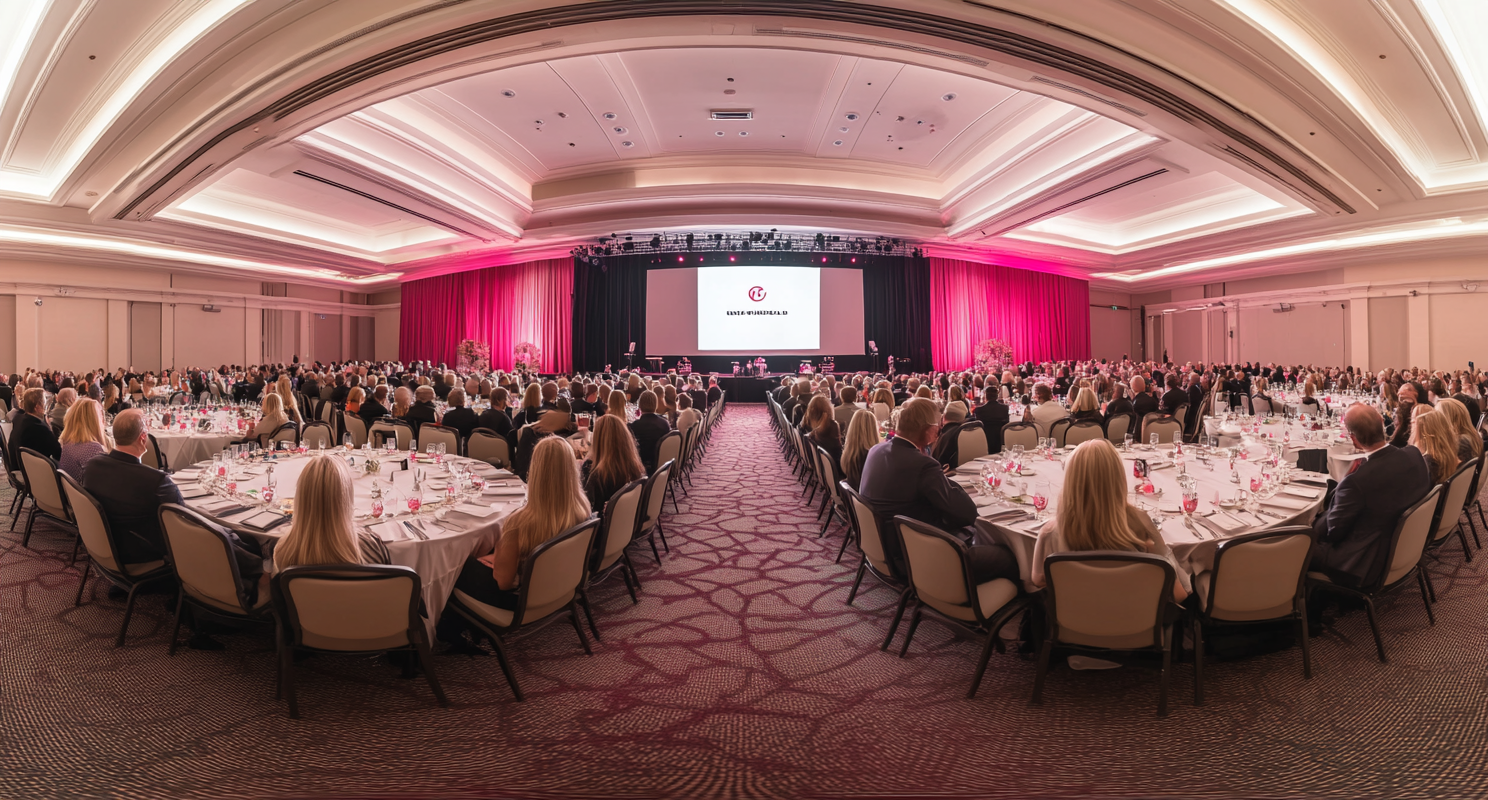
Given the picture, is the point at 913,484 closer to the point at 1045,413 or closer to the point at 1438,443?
the point at 1438,443

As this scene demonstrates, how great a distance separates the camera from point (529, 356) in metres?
18.7

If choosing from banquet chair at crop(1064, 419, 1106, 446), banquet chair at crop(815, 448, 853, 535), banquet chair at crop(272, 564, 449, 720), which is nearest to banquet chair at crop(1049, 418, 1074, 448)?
banquet chair at crop(1064, 419, 1106, 446)

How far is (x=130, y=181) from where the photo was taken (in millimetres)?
9344

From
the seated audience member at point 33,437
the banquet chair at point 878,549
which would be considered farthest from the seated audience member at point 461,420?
the banquet chair at point 878,549

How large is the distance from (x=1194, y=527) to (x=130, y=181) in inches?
503

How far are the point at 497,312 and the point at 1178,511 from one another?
1854 cm

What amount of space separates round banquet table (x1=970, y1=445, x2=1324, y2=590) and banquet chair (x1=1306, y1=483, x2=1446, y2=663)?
319 mm

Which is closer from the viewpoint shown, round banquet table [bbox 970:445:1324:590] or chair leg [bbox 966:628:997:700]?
chair leg [bbox 966:628:997:700]

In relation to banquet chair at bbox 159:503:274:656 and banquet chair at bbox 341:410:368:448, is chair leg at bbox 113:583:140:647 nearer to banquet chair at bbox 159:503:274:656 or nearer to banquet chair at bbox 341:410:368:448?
banquet chair at bbox 159:503:274:656

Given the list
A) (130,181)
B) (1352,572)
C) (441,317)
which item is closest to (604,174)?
(130,181)

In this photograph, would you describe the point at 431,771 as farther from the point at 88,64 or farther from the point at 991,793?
the point at 88,64

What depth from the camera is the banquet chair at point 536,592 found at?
9.07 feet

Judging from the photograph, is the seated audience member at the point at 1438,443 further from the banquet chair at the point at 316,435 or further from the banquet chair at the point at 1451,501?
the banquet chair at the point at 316,435

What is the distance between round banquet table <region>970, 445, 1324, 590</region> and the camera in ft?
9.49
